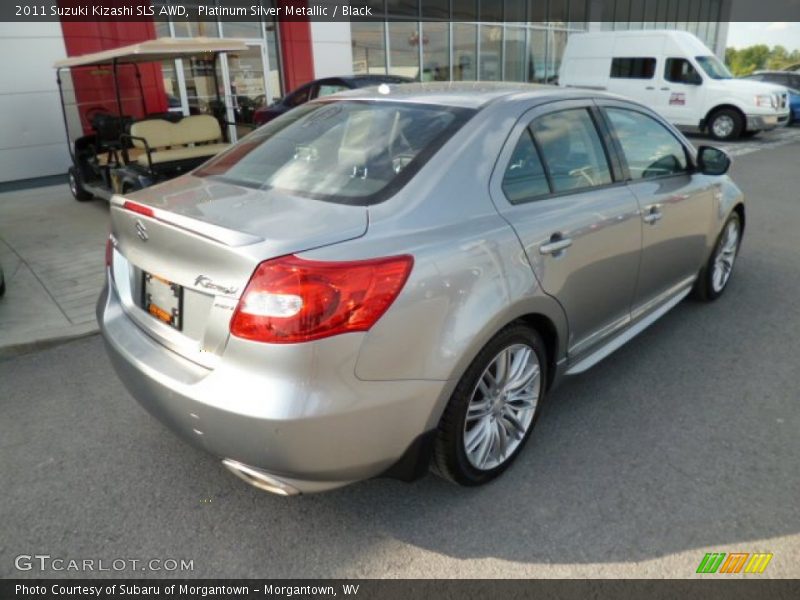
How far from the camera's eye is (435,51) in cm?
1733

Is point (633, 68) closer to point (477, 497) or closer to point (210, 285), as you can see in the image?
point (477, 497)

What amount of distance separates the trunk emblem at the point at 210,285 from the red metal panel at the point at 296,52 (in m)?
12.7

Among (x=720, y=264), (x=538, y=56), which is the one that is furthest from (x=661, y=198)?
(x=538, y=56)

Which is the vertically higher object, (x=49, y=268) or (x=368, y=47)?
(x=368, y=47)

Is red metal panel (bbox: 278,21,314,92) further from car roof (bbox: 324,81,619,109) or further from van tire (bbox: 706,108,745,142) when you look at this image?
car roof (bbox: 324,81,619,109)

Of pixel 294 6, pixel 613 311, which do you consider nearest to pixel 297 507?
pixel 613 311

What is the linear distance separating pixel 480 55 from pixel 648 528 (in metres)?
18.4

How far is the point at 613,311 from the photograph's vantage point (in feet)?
10.7

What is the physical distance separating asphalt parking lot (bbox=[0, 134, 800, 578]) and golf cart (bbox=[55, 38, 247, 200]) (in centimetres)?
419

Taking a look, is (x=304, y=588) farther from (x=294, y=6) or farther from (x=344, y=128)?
(x=294, y=6)

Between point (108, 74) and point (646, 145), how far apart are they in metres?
9.66

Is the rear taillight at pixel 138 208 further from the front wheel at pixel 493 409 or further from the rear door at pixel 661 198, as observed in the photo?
the rear door at pixel 661 198

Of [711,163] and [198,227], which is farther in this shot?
[711,163]

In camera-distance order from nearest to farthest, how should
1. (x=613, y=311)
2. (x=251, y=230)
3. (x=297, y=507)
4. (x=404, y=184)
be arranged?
(x=251, y=230) < (x=404, y=184) < (x=297, y=507) < (x=613, y=311)
